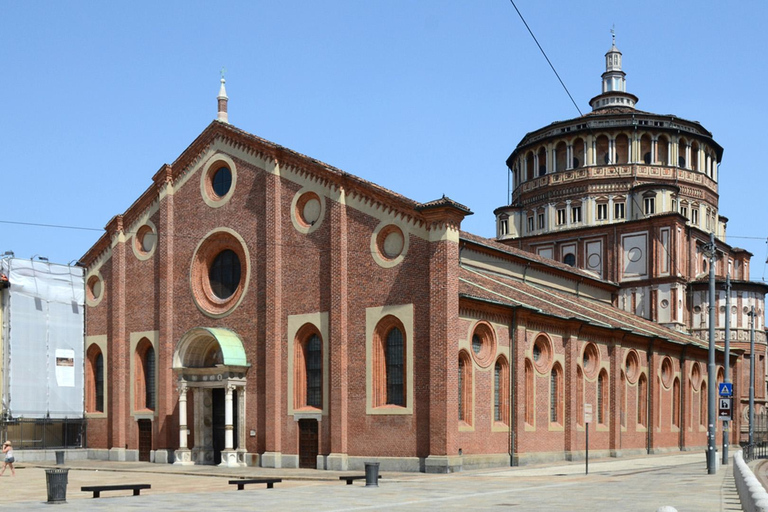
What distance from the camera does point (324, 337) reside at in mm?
36312

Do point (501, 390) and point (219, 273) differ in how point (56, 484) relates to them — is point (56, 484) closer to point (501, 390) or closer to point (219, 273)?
point (501, 390)

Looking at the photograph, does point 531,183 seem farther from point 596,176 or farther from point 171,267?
point 171,267

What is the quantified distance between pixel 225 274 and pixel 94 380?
10637 millimetres

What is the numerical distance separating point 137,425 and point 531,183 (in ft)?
120

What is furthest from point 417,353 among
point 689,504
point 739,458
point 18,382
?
point 18,382

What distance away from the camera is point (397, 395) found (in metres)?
34.3

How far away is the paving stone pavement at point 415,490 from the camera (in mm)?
20906

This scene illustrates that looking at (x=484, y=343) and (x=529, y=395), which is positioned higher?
(x=484, y=343)

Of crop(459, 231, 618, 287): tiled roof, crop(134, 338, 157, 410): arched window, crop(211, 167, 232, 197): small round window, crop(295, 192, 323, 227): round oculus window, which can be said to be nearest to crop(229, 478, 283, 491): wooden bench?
crop(295, 192, 323, 227): round oculus window

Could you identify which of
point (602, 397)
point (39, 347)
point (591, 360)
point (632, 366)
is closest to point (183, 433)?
point (39, 347)

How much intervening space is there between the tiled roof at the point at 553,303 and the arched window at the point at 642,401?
253 cm

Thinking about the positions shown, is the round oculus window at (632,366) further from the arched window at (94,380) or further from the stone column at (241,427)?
the arched window at (94,380)

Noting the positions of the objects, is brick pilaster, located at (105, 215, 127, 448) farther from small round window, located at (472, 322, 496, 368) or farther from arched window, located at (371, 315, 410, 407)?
small round window, located at (472, 322, 496, 368)

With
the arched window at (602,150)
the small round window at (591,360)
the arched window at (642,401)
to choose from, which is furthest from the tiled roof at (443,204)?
the arched window at (602,150)
